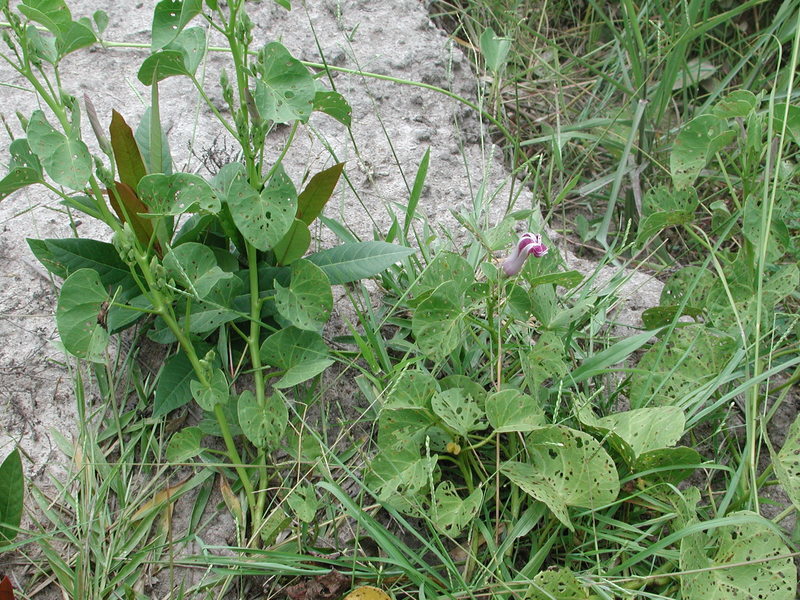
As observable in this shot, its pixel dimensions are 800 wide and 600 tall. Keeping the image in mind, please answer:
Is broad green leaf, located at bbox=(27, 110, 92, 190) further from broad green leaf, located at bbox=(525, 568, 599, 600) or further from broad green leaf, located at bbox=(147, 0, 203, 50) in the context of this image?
broad green leaf, located at bbox=(525, 568, 599, 600)

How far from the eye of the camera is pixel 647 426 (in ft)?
4.05

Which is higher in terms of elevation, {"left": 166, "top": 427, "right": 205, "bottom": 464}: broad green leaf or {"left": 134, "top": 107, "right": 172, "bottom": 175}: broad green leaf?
{"left": 134, "top": 107, "right": 172, "bottom": 175}: broad green leaf

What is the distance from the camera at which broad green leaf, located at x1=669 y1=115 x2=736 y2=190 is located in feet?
4.66

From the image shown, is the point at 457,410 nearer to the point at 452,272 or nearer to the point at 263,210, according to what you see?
the point at 452,272

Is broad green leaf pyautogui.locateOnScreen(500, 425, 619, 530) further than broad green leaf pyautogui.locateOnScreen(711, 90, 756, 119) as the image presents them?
No

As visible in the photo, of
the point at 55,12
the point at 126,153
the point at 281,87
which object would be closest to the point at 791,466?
the point at 281,87

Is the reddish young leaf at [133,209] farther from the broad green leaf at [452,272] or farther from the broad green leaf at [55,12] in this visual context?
the broad green leaf at [452,272]

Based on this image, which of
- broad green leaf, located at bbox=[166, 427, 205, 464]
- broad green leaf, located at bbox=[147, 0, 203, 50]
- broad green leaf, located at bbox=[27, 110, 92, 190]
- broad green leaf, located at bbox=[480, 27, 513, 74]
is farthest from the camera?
broad green leaf, located at bbox=[480, 27, 513, 74]

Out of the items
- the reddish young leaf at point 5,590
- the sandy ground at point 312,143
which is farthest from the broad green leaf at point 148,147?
the reddish young leaf at point 5,590

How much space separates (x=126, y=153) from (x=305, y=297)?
45 centimetres

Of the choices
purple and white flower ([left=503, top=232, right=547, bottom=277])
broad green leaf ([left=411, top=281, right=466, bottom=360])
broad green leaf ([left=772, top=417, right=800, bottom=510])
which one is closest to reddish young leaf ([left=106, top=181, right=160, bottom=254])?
broad green leaf ([left=411, top=281, right=466, bottom=360])

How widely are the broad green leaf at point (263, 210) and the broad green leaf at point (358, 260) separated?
231mm

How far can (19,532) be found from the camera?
1241 millimetres

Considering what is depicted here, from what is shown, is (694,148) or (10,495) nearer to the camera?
(10,495)
